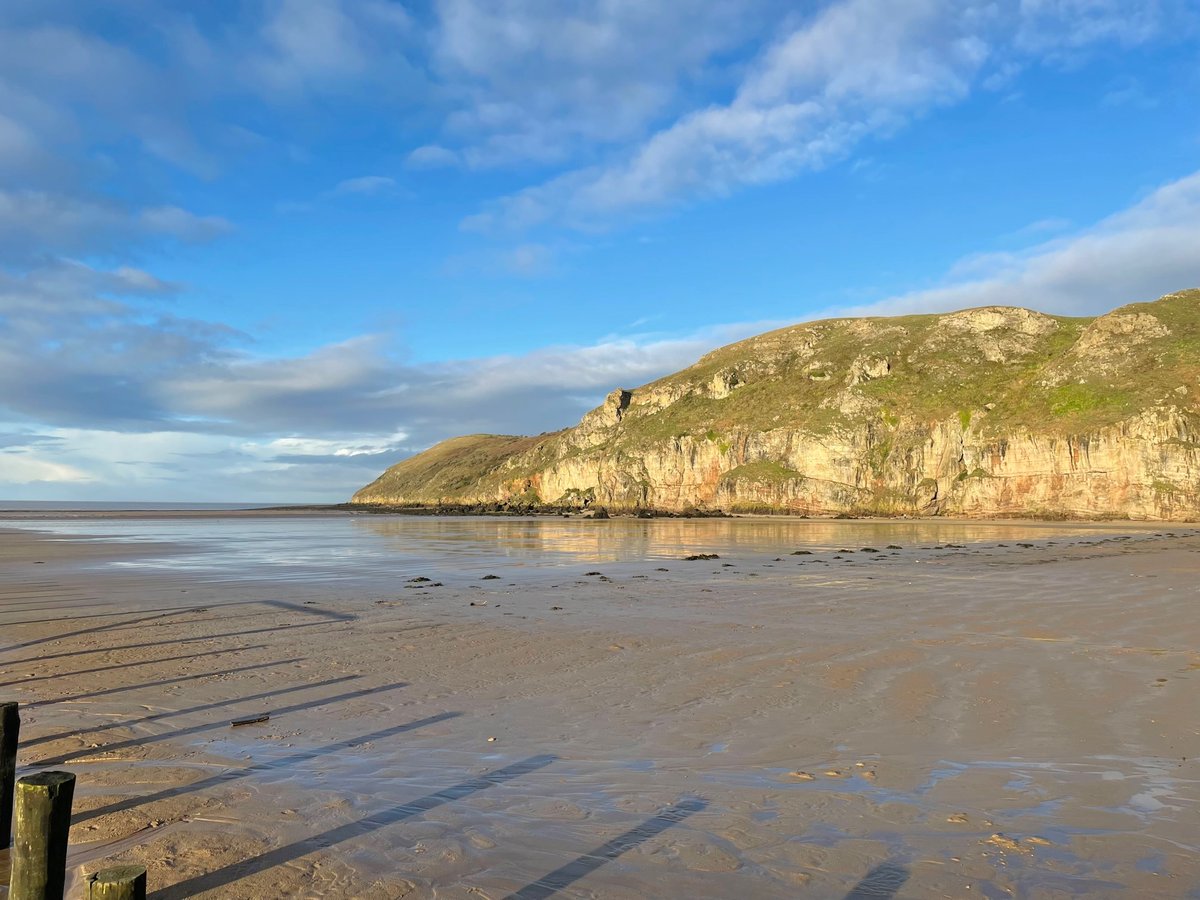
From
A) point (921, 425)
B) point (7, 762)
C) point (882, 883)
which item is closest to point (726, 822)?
point (882, 883)

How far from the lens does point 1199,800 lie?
5.87 m

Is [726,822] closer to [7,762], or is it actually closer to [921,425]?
[7,762]

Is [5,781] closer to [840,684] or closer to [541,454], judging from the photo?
[840,684]

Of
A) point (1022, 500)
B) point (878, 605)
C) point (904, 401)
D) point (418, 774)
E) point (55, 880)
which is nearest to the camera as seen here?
point (55, 880)

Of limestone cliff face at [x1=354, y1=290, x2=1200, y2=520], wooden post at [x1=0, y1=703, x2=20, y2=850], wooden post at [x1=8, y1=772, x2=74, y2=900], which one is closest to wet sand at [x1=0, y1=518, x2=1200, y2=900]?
wooden post at [x1=0, y1=703, x2=20, y2=850]

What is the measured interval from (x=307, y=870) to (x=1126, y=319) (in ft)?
361

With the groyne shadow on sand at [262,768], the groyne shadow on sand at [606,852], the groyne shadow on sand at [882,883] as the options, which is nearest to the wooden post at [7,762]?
the groyne shadow on sand at [262,768]

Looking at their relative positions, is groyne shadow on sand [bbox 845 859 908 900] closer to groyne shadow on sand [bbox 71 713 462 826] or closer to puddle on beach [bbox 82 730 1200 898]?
puddle on beach [bbox 82 730 1200 898]

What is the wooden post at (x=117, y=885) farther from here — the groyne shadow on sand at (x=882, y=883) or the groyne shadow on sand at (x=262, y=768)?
the groyne shadow on sand at (x=882, y=883)

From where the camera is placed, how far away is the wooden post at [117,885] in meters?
3.70

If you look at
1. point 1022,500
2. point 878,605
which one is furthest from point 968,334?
point 878,605

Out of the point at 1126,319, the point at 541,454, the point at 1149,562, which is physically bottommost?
the point at 1149,562

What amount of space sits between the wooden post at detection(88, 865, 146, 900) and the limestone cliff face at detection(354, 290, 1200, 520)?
8535cm

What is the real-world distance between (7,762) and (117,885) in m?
3.41
